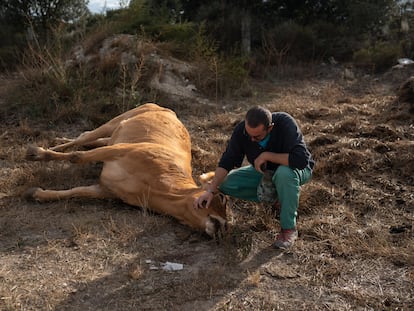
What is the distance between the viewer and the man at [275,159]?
421cm

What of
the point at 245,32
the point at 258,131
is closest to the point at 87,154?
the point at 258,131

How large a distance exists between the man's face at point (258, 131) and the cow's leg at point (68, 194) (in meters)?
1.74

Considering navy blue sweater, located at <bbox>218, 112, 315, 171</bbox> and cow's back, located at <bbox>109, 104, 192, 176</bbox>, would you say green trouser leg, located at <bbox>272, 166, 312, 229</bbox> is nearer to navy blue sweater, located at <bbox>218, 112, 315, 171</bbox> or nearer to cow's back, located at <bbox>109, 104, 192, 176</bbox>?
navy blue sweater, located at <bbox>218, 112, 315, 171</bbox>

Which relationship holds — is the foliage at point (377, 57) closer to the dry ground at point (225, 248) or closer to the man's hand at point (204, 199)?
the dry ground at point (225, 248)

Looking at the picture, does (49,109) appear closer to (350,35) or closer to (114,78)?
(114,78)

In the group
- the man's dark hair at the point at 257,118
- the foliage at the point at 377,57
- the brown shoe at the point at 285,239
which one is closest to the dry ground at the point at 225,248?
the brown shoe at the point at 285,239

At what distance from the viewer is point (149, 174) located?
15.9ft

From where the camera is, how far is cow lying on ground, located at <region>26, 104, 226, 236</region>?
450 centimetres

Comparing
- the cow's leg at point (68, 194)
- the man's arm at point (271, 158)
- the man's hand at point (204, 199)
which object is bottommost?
the cow's leg at point (68, 194)

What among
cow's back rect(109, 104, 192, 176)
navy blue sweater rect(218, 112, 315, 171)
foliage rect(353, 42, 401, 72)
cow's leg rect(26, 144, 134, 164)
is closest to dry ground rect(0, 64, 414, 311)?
cow's leg rect(26, 144, 134, 164)

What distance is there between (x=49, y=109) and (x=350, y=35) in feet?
32.1

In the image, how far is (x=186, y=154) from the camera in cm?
556

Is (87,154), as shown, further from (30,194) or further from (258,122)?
(258,122)

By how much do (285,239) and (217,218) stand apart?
67cm
